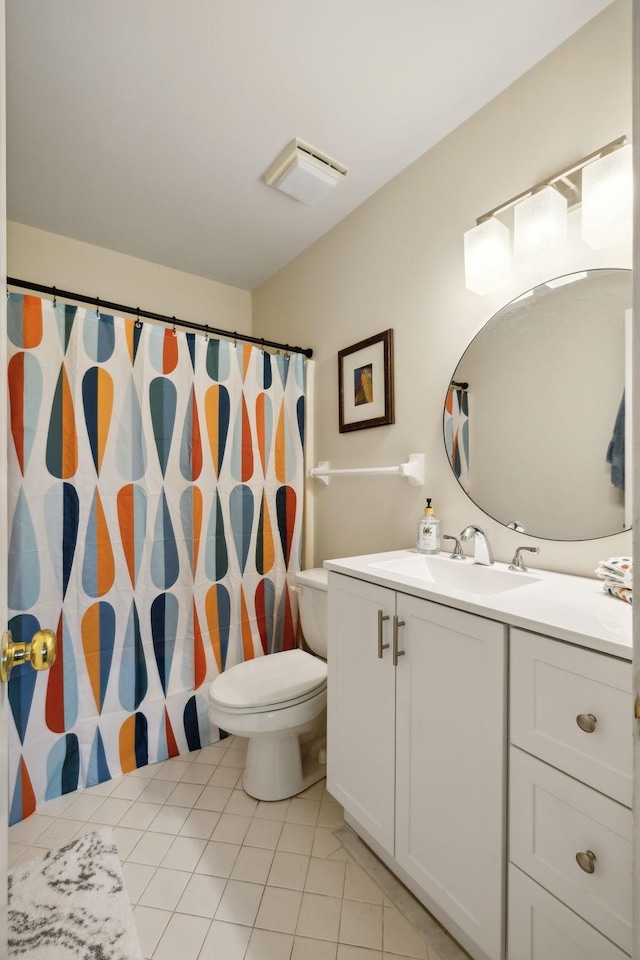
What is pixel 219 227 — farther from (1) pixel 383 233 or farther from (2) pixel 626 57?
(2) pixel 626 57

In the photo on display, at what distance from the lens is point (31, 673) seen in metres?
1.55

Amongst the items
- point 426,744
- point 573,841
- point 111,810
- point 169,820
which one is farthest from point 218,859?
point 573,841

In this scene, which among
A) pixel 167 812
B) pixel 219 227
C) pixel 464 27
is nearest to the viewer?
pixel 464 27

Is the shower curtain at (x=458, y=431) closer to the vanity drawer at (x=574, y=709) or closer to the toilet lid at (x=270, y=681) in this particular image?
the vanity drawer at (x=574, y=709)

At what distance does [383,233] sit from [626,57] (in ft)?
2.91

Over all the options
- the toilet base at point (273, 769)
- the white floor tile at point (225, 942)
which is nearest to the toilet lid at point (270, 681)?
the toilet base at point (273, 769)

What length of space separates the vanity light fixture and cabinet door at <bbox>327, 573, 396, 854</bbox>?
3.36 feet

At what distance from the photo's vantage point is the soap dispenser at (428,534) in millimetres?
1520

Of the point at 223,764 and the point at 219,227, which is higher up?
the point at 219,227

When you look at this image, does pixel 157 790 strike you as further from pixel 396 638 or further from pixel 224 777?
pixel 396 638

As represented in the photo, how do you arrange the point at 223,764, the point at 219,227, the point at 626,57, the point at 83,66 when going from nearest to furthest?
the point at 626,57 → the point at 83,66 → the point at 223,764 → the point at 219,227

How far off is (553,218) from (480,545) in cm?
93

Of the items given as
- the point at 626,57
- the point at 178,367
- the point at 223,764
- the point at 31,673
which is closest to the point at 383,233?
the point at 626,57

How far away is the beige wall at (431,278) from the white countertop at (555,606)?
0.20 m
